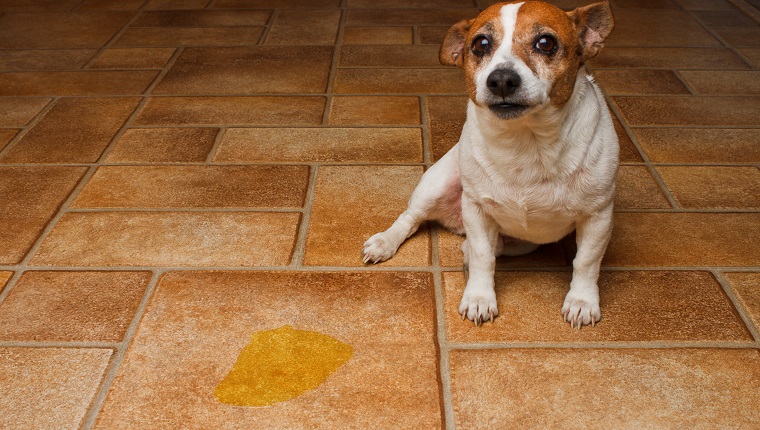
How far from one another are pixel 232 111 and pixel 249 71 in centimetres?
55

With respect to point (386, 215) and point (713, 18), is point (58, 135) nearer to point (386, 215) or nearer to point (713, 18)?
point (386, 215)

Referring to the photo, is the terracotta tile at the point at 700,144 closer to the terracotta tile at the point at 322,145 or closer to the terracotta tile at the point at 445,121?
the terracotta tile at the point at 445,121

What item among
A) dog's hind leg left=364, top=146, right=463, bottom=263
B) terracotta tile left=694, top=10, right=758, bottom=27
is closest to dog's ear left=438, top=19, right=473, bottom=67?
dog's hind leg left=364, top=146, right=463, bottom=263

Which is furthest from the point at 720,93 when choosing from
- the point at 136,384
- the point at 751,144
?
the point at 136,384

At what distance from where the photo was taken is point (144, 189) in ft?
8.97

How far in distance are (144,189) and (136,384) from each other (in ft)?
3.58

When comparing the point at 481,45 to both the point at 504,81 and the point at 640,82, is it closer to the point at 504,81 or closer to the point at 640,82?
the point at 504,81

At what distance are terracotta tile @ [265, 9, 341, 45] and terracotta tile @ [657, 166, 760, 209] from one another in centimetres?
221

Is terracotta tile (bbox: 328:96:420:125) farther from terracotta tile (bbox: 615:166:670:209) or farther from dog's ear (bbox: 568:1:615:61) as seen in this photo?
dog's ear (bbox: 568:1:615:61)

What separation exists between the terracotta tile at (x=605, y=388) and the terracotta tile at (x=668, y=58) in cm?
234

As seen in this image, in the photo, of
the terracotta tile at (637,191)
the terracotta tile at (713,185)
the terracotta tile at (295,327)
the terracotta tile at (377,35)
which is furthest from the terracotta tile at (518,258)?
the terracotta tile at (377,35)

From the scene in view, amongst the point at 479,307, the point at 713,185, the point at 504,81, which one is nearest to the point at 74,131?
the point at 479,307

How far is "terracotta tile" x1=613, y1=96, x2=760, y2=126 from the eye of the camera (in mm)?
3258

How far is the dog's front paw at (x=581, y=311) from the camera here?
1983 millimetres
